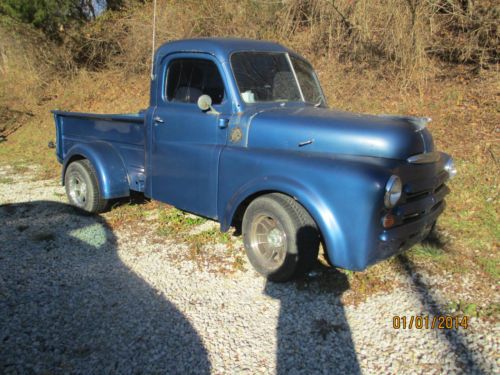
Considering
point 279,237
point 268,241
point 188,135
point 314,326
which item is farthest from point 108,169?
point 314,326

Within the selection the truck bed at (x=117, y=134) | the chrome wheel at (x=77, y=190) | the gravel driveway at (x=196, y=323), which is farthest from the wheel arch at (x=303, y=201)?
the chrome wheel at (x=77, y=190)

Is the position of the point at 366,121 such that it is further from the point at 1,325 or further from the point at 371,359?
the point at 1,325

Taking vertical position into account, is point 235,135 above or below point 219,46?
below

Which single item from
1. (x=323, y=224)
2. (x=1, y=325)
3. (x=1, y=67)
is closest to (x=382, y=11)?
(x=323, y=224)

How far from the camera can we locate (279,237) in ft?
12.1

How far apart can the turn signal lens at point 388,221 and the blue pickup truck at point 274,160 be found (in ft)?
0.04

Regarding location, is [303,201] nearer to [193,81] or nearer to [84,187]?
[193,81]

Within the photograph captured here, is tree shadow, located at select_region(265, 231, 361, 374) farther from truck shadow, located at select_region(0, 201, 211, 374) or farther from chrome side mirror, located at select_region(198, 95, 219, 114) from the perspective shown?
chrome side mirror, located at select_region(198, 95, 219, 114)

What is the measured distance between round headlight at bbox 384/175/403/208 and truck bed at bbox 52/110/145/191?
2791 millimetres

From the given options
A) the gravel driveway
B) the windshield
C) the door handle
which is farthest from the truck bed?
the windshield

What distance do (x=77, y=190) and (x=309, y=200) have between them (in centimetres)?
357

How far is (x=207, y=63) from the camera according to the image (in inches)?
164

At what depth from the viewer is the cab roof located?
4.07m

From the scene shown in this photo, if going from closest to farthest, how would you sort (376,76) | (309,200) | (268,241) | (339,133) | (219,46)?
(309,200)
(339,133)
(268,241)
(219,46)
(376,76)
